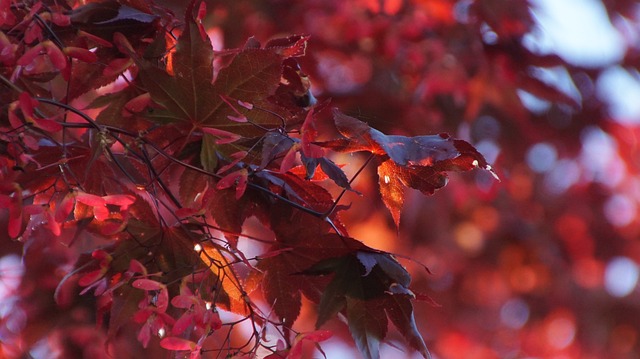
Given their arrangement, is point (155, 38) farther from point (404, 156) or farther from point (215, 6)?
point (215, 6)

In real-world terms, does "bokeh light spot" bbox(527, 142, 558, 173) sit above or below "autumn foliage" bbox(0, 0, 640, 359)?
below

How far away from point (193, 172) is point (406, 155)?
30 cm

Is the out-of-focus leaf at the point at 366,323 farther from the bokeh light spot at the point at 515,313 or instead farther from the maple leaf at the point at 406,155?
the bokeh light spot at the point at 515,313

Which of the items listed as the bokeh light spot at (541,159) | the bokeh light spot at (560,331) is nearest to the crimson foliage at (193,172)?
the bokeh light spot at (541,159)

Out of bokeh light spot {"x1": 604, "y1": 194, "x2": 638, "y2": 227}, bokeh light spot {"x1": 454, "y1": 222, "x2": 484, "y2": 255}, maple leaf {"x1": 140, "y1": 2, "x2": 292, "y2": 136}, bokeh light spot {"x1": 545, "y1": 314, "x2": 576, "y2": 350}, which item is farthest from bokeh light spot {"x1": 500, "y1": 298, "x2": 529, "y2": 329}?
maple leaf {"x1": 140, "y1": 2, "x2": 292, "y2": 136}

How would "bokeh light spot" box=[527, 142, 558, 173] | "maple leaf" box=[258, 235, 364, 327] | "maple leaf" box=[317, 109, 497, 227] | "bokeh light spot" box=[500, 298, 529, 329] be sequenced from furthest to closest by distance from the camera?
"bokeh light spot" box=[500, 298, 529, 329], "bokeh light spot" box=[527, 142, 558, 173], "maple leaf" box=[258, 235, 364, 327], "maple leaf" box=[317, 109, 497, 227]

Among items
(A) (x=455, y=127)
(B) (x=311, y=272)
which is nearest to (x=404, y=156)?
(B) (x=311, y=272)

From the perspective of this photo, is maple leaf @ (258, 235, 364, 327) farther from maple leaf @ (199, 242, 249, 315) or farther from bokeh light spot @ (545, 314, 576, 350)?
bokeh light spot @ (545, 314, 576, 350)

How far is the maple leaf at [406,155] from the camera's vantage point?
840mm

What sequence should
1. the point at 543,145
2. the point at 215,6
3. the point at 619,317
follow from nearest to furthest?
1. the point at 215,6
2. the point at 543,145
3. the point at 619,317

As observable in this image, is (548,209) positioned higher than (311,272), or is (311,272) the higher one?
(311,272)

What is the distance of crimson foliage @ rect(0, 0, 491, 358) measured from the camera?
860 millimetres

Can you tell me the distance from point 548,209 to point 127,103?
136 inches

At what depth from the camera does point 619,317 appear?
13.1 ft
